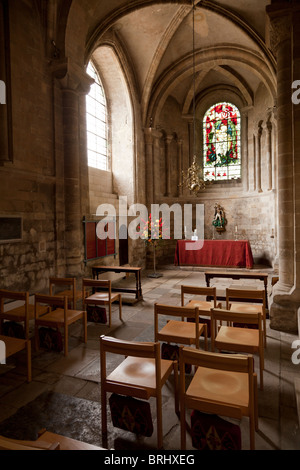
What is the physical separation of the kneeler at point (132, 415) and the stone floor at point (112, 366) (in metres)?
0.11

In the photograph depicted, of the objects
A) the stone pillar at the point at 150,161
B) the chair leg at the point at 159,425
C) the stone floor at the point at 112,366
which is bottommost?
the stone floor at the point at 112,366

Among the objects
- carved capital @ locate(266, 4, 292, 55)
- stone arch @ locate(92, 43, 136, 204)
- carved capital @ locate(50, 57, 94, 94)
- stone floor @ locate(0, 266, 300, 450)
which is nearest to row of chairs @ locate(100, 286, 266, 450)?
stone floor @ locate(0, 266, 300, 450)

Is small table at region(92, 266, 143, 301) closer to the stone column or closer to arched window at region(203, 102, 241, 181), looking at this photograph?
the stone column

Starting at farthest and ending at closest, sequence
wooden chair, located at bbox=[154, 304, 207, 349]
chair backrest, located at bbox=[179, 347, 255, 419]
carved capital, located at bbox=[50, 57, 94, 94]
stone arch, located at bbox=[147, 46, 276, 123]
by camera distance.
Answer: stone arch, located at bbox=[147, 46, 276, 123]
carved capital, located at bbox=[50, 57, 94, 94]
wooden chair, located at bbox=[154, 304, 207, 349]
chair backrest, located at bbox=[179, 347, 255, 419]

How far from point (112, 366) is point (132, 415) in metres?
1.36

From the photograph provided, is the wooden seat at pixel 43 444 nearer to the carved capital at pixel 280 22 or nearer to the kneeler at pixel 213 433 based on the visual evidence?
the kneeler at pixel 213 433

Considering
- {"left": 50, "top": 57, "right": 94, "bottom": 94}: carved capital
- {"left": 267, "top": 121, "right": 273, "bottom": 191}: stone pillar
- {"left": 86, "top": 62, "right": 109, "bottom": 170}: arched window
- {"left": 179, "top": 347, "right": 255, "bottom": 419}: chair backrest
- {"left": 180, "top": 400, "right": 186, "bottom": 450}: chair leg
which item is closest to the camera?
{"left": 179, "top": 347, "right": 255, "bottom": 419}: chair backrest

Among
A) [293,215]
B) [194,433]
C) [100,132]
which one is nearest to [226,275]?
[293,215]

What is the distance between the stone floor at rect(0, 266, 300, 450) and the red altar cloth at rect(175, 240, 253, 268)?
6.47 m

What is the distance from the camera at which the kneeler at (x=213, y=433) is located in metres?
2.17

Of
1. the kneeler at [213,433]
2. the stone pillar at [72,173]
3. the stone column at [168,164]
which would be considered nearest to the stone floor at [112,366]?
the kneeler at [213,433]

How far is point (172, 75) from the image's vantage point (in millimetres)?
11969

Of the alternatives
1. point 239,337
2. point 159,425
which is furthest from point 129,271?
point 159,425

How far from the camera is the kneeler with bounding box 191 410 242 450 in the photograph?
2174mm
